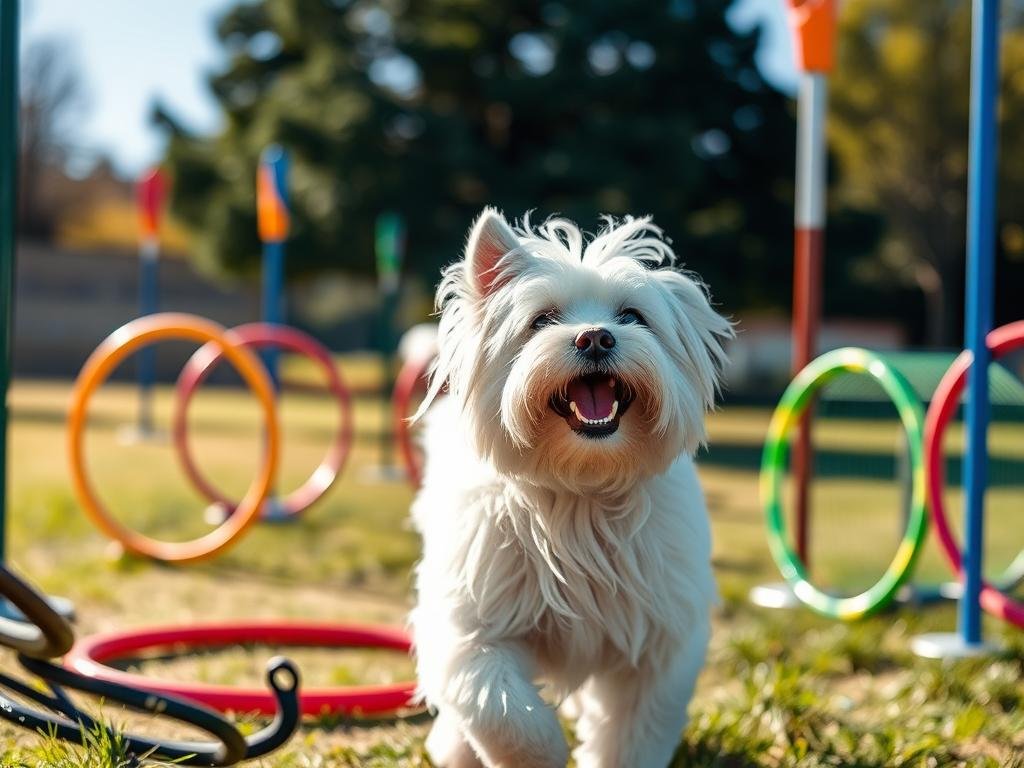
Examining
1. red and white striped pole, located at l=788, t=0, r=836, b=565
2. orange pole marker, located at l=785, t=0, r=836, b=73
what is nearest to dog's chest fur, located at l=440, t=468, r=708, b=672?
red and white striped pole, located at l=788, t=0, r=836, b=565

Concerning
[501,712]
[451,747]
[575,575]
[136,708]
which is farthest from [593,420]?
[136,708]

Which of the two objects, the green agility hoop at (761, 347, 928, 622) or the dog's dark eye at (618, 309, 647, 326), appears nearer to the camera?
the dog's dark eye at (618, 309, 647, 326)

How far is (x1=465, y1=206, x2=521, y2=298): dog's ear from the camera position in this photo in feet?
11.0

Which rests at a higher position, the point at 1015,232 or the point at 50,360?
the point at 1015,232

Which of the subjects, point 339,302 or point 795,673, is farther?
point 339,302

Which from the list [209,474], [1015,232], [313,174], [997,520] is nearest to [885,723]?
[997,520]

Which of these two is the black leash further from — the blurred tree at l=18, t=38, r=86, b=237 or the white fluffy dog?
the blurred tree at l=18, t=38, r=86, b=237

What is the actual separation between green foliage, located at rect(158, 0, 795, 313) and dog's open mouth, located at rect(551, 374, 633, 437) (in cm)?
1810

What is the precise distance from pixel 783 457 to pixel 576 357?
3763 millimetres

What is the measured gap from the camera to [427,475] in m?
3.95

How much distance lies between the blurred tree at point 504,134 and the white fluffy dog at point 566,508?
17756 mm

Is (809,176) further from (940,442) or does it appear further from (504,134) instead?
(504,134)

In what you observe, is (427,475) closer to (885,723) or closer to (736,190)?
(885,723)

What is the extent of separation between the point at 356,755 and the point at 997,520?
674 centimetres
